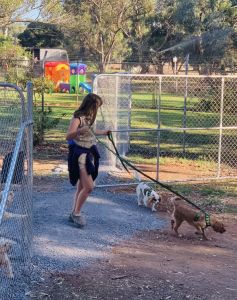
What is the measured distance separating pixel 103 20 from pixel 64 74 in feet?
34.7

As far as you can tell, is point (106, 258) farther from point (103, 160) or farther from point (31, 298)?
point (103, 160)

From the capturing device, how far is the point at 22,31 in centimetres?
5894

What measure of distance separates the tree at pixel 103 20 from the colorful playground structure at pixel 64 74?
241 inches

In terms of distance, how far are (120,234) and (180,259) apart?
1141 millimetres

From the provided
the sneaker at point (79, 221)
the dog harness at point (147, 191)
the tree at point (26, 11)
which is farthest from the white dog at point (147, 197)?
the tree at point (26, 11)

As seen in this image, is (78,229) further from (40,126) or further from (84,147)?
(40,126)

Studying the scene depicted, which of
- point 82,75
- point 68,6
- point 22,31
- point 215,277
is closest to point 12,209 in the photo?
point 215,277

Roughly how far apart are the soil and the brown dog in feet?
0.52

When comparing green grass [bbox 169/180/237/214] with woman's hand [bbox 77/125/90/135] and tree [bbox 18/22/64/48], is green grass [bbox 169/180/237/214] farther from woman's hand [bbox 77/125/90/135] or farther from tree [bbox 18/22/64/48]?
tree [bbox 18/22/64/48]

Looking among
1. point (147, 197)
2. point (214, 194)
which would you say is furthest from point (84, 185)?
point (214, 194)

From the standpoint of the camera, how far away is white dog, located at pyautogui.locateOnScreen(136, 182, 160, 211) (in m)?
8.48

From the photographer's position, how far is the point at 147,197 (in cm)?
857

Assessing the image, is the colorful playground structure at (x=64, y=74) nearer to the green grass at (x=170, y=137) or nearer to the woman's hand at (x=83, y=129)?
→ the green grass at (x=170, y=137)

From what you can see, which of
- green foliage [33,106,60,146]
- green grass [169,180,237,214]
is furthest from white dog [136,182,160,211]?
green foliage [33,106,60,146]
